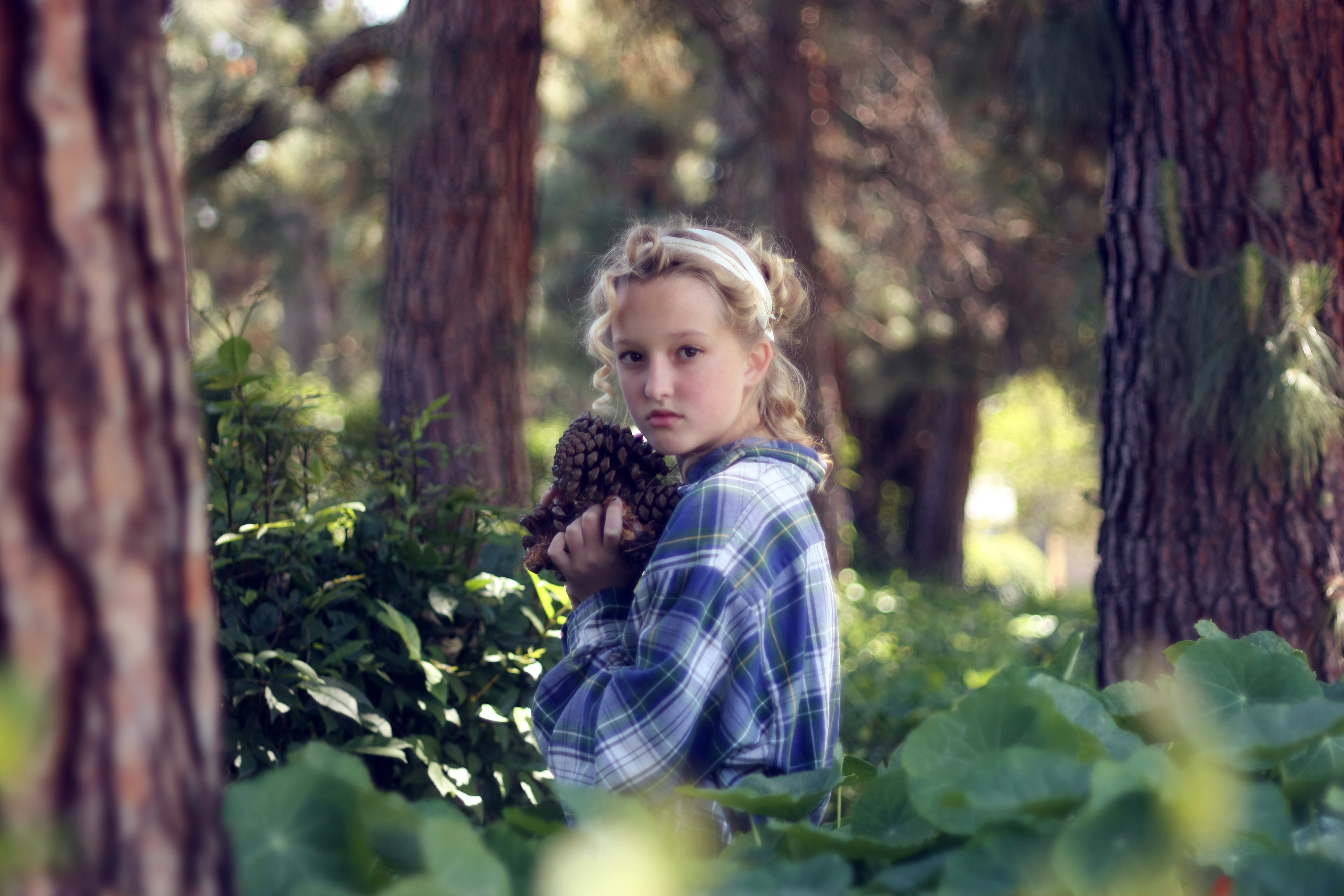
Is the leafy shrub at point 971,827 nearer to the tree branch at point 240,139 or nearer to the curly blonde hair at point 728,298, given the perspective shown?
the curly blonde hair at point 728,298

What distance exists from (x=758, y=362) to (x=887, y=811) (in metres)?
0.83

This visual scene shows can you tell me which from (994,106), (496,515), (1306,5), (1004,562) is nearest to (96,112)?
(496,515)

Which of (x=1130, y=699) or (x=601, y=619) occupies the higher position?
(x=601, y=619)

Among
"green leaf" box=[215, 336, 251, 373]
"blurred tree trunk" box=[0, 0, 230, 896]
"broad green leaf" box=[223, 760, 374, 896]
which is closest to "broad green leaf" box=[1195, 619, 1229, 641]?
"broad green leaf" box=[223, 760, 374, 896]

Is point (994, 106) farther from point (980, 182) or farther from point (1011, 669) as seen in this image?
point (1011, 669)

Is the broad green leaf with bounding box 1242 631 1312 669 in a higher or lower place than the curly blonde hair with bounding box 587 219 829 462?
lower

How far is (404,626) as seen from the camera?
193cm

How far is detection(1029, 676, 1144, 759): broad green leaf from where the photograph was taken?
122 centimetres

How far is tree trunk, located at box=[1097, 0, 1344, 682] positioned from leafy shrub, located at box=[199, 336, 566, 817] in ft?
5.58

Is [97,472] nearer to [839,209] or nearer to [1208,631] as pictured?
[1208,631]

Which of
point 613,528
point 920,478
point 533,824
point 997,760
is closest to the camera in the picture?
point 997,760

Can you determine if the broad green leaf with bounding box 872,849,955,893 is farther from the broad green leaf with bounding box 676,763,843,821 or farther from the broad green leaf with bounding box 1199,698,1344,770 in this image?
the broad green leaf with bounding box 1199,698,1344,770

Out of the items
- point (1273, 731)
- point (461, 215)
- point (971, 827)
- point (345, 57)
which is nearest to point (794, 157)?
point (345, 57)

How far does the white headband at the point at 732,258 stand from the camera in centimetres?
175
